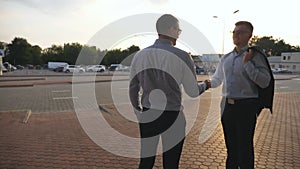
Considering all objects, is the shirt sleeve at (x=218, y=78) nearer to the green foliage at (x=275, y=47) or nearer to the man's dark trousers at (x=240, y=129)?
the man's dark trousers at (x=240, y=129)

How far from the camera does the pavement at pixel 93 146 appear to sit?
11.5 ft

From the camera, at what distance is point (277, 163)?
3566 mm

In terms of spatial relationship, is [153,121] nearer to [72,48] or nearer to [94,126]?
[94,126]

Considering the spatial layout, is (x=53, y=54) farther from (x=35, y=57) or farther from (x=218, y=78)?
(x=218, y=78)

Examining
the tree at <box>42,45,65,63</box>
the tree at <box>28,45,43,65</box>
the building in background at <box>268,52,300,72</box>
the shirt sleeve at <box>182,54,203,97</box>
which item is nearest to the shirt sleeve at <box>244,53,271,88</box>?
the shirt sleeve at <box>182,54,203,97</box>

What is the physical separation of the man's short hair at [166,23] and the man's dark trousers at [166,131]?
0.74 m

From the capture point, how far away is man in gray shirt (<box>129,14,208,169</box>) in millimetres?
2166

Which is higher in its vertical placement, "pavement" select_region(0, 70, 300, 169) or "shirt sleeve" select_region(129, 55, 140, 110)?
"shirt sleeve" select_region(129, 55, 140, 110)

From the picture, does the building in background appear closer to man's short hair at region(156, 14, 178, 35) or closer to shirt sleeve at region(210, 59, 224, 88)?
shirt sleeve at region(210, 59, 224, 88)

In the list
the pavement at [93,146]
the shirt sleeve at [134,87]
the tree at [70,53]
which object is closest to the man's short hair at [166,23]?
the shirt sleeve at [134,87]

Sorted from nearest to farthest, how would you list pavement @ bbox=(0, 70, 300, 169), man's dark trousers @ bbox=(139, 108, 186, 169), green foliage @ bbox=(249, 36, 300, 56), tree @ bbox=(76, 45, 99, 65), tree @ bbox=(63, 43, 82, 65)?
man's dark trousers @ bbox=(139, 108, 186, 169) < pavement @ bbox=(0, 70, 300, 169) < tree @ bbox=(76, 45, 99, 65) < tree @ bbox=(63, 43, 82, 65) < green foliage @ bbox=(249, 36, 300, 56)

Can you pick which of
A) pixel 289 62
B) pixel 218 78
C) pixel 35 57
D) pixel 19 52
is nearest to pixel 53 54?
pixel 35 57

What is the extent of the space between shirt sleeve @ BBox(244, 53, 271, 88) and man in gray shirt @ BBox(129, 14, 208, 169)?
1.58 feet

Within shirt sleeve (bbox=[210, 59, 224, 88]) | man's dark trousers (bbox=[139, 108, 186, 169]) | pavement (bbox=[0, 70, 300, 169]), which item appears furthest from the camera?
pavement (bbox=[0, 70, 300, 169])
